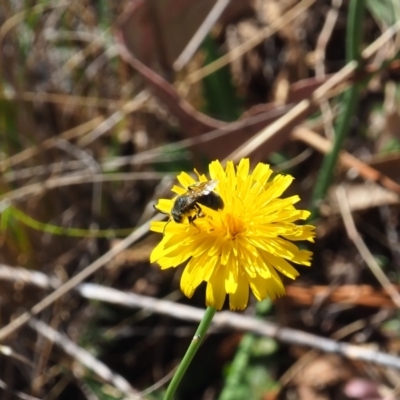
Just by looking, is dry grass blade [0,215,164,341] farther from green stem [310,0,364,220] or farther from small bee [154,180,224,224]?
small bee [154,180,224,224]

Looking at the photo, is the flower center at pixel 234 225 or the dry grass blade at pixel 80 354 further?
the dry grass blade at pixel 80 354

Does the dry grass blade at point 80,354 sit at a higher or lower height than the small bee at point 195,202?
lower

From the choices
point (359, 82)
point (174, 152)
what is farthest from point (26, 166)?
point (359, 82)

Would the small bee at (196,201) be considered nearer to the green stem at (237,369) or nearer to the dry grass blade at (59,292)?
the dry grass blade at (59,292)

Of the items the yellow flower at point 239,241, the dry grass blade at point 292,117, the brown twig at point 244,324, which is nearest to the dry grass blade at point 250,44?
the dry grass blade at point 292,117

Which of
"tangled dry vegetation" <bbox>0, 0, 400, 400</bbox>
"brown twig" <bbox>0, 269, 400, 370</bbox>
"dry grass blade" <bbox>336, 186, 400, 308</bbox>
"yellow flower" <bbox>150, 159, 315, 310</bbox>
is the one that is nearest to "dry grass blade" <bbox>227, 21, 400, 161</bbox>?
"tangled dry vegetation" <bbox>0, 0, 400, 400</bbox>

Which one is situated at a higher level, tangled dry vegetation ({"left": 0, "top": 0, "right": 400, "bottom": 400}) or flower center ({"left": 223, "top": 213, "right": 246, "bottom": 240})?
flower center ({"left": 223, "top": 213, "right": 246, "bottom": 240})

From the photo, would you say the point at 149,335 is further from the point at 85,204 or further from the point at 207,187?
the point at 207,187

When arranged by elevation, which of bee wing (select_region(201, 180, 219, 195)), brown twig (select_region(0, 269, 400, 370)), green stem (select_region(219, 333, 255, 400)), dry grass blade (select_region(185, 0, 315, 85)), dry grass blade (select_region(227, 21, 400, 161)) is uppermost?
bee wing (select_region(201, 180, 219, 195))
